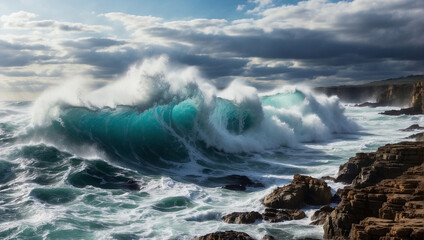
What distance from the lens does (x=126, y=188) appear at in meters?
13.4

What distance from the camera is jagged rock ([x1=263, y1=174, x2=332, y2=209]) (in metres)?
10.8

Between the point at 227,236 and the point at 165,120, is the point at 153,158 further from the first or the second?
the point at 227,236

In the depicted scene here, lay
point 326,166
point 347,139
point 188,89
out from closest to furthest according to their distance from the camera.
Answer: point 326,166 < point 188,89 < point 347,139

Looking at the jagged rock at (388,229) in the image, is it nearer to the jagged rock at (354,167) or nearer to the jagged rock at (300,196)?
the jagged rock at (300,196)

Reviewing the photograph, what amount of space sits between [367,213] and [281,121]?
1940 centimetres

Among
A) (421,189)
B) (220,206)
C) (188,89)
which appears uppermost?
(188,89)

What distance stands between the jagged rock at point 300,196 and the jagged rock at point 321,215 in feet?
2.69

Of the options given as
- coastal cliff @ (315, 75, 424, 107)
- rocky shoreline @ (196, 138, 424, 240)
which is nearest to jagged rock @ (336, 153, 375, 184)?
rocky shoreline @ (196, 138, 424, 240)

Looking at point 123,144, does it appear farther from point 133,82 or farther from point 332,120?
point 332,120

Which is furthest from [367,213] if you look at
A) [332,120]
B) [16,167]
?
[332,120]

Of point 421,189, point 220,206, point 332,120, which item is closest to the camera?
point 421,189

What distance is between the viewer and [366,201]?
8594 millimetres

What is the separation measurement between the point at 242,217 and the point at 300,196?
1957mm

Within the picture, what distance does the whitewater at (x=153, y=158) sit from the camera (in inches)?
397
